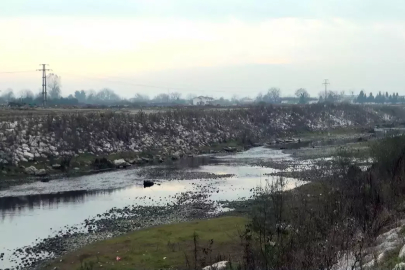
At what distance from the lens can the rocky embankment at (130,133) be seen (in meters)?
47.4

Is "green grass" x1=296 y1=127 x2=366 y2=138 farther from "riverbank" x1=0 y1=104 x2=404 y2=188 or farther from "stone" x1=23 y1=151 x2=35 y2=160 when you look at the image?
"stone" x1=23 y1=151 x2=35 y2=160

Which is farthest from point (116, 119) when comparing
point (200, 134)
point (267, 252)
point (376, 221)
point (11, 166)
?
point (267, 252)

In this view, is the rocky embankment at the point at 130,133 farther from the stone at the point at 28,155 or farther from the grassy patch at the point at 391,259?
the grassy patch at the point at 391,259

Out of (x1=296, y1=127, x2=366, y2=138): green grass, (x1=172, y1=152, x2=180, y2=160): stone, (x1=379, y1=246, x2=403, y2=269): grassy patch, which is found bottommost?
(x1=172, y1=152, x2=180, y2=160): stone

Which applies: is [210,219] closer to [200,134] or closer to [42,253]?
[42,253]

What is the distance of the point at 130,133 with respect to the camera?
60031 mm

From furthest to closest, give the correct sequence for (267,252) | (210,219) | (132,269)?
(210,219)
(132,269)
(267,252)

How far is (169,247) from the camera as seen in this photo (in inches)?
845

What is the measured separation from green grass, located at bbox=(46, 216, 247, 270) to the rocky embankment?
76.7ft

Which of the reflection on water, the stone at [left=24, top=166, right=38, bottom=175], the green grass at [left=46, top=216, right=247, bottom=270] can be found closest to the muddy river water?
the reflection on water

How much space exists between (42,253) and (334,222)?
14.1 meters

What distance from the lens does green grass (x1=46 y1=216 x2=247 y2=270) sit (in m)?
19.5

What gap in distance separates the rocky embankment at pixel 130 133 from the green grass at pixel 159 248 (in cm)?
2339

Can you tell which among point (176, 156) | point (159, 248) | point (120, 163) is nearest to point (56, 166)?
point (120, 163)
